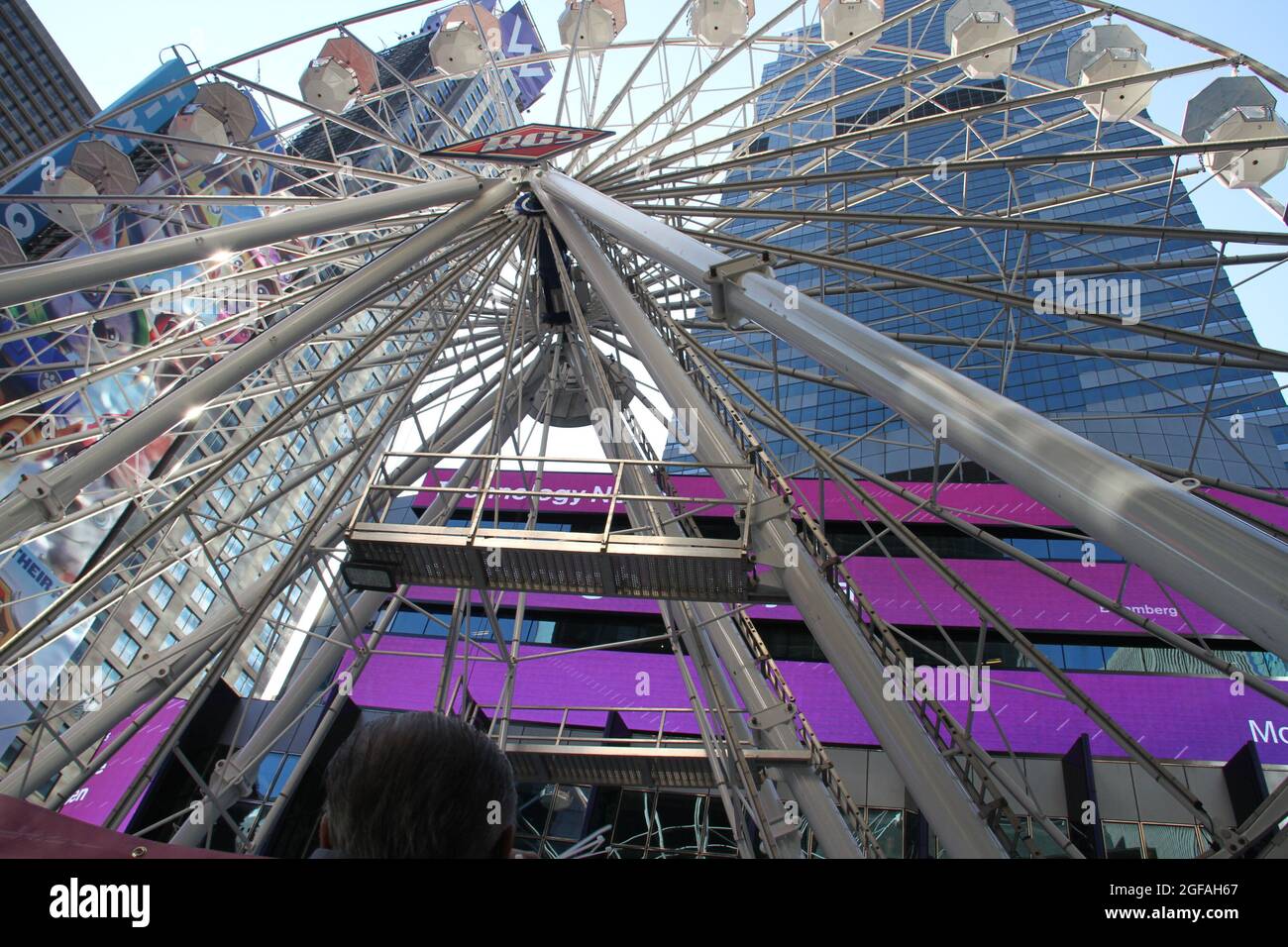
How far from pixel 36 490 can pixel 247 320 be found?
6881 millimetres

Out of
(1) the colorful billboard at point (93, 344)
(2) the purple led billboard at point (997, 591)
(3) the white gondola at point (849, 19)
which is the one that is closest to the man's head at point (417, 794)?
(3) the white gondola at point (849, 19)

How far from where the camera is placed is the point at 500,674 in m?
34.0

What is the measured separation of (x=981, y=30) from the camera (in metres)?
16.0

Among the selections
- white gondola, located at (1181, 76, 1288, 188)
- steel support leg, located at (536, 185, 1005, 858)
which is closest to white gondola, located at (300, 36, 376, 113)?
steel support leg, located at (536, 185, 1005, 858)

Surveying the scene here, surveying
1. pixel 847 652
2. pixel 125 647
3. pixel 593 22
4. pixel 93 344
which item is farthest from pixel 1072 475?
pixel 125 647

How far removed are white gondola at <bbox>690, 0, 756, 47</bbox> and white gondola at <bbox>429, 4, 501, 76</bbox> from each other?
464 cm

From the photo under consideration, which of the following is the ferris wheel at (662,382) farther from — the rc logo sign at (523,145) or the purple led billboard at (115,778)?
the purple led billboard at (115,778)

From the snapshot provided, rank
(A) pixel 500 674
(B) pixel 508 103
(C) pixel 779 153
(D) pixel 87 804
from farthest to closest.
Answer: (A) pixel 500 674, (D) pixel 87 804, (B) pixel 508 103, (C) pixel 779 153

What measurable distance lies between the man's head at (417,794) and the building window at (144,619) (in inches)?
2642

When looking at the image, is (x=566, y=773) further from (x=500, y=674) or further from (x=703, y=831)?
(x=500, y=674)

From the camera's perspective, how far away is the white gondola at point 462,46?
1852 cm

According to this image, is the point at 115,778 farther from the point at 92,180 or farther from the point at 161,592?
the point at 161,592

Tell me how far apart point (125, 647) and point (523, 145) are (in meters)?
60.4
